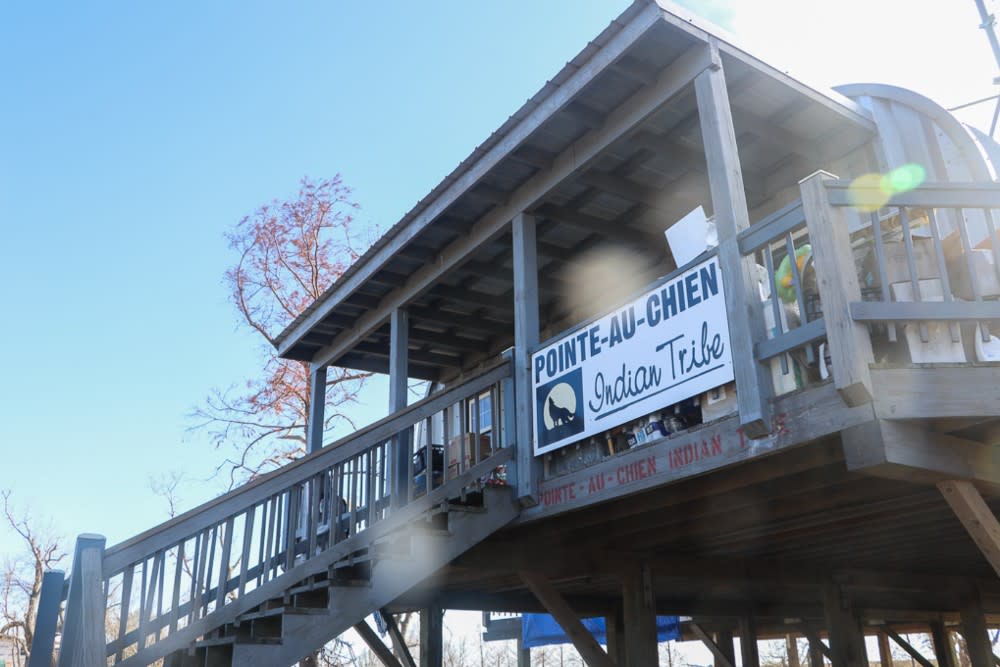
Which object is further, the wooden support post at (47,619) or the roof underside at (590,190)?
the roof underside at (590,190)

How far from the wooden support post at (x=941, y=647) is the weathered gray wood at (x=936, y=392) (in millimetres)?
9334

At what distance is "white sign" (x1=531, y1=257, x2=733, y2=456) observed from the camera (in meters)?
4.81

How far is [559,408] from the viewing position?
5945 millimetres

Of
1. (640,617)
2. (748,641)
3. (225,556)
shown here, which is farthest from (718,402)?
(748,641)

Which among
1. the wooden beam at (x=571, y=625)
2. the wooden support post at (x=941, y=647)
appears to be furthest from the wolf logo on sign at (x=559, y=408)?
the wooden support post at (x=941, y=647)

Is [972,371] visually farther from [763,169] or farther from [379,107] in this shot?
[379,107]

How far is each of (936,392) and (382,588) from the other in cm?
346

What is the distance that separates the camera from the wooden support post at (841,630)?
7.19 meters

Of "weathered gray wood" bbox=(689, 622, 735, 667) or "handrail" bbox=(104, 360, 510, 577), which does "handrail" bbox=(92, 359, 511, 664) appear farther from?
"weathered gray wood" bbox=(689, 622, 735, 667)

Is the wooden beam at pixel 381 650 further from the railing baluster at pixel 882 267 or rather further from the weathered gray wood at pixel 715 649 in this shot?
the railing baluster at pixel 882 267

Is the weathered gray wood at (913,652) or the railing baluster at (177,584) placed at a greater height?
the railing baluster at (177,584)

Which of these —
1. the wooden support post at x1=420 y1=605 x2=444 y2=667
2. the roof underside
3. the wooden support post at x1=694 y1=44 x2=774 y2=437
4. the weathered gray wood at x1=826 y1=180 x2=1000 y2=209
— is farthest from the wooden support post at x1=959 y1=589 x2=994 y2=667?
the weathered gray wood at x1=826 y1=180 x2=1000 y2=209

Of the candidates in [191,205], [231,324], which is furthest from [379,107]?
[231,324]

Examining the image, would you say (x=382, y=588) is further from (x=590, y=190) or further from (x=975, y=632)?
(x=975, y=632)
